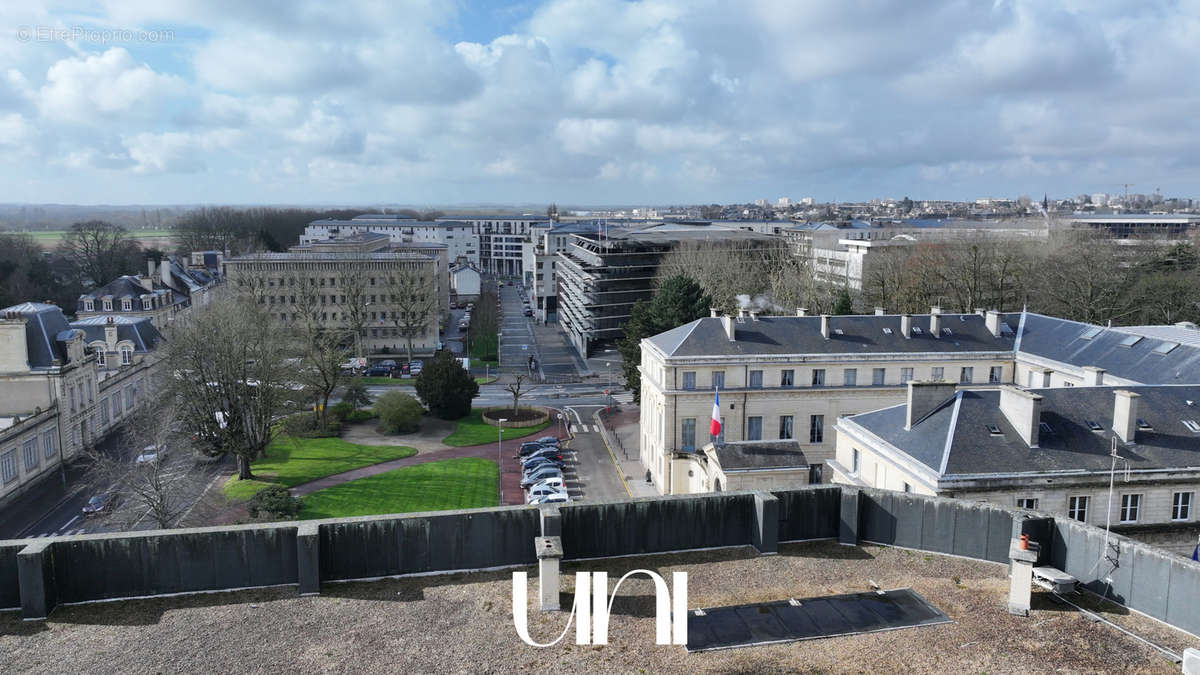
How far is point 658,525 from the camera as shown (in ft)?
53.5

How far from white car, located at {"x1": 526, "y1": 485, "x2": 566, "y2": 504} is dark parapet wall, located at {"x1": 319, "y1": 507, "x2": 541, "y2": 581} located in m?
26.4

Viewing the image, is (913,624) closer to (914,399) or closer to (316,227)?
(914,399)

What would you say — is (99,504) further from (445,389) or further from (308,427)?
(445,389)

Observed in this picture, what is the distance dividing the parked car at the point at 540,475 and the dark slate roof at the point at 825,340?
945cm

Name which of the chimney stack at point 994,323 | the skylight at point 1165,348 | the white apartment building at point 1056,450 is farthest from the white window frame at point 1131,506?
the chimney stack at point 994,323

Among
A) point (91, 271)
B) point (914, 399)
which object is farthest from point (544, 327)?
point (914, 399)

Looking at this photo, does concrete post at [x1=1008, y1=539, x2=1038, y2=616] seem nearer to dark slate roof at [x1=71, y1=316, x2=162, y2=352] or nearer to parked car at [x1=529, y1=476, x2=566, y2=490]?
parked car at [x1=529, y1=476, x2=566, y2=490]

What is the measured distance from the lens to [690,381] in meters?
44.0

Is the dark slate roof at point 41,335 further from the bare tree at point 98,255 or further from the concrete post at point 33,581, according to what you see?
the bare tree at point 98,255

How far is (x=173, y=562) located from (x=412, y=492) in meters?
30.4

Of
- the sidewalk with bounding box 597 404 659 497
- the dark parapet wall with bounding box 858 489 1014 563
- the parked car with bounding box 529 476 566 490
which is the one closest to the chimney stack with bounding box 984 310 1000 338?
the sidewalk with bounding box 597 404 659 497

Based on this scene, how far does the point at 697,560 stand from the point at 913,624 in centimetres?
417

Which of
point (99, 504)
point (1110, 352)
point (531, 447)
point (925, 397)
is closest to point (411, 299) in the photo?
point (531, 447)

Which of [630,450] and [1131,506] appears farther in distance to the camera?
[630,450]
